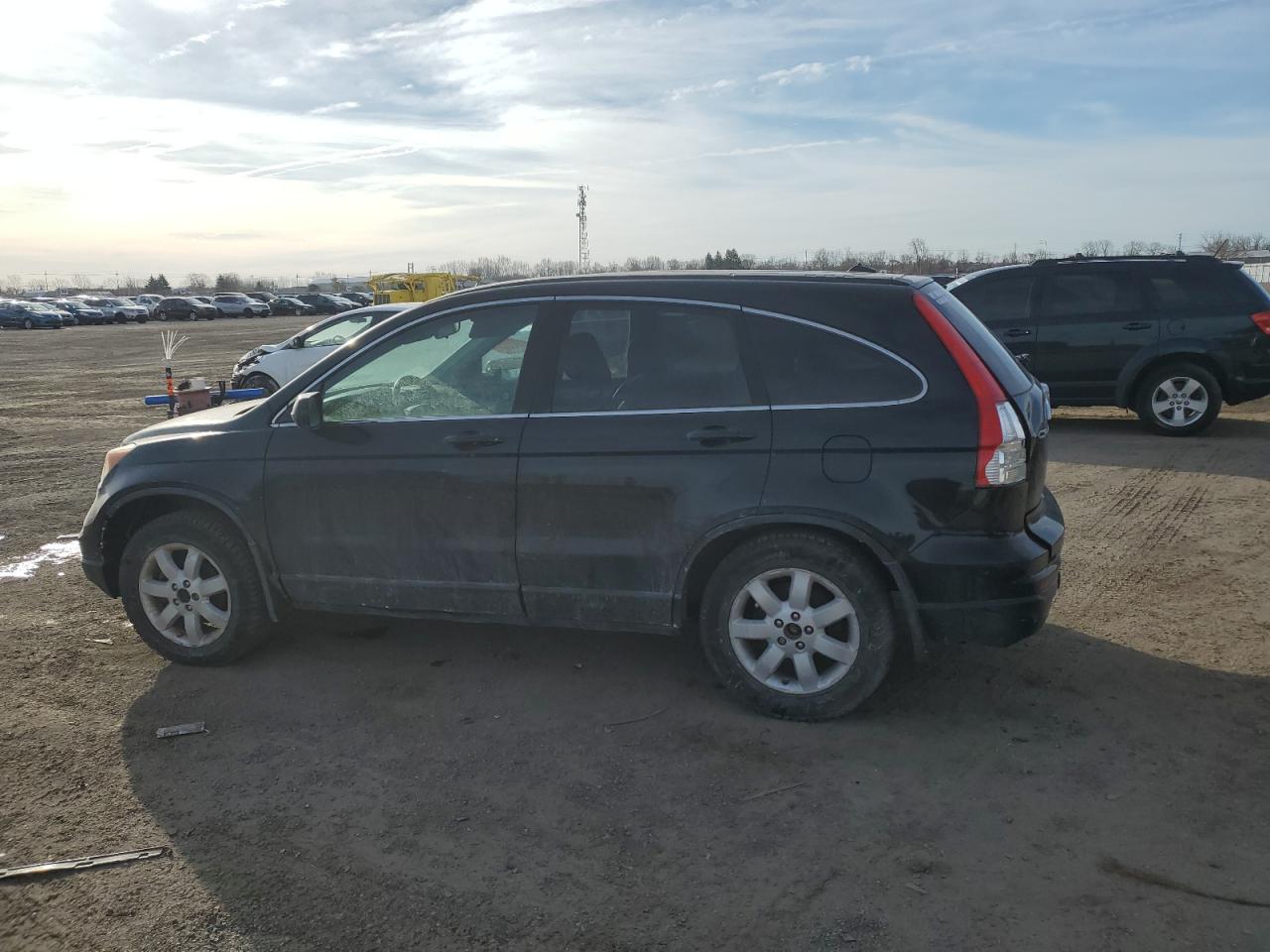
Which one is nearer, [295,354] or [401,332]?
[401,332]

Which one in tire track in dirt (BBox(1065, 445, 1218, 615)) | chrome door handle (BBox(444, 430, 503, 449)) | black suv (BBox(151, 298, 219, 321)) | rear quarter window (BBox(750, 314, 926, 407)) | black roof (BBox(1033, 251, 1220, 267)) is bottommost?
tire track in dirt (BBox(1065, 445, 1218, 615))

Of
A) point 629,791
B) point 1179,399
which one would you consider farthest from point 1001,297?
point 629,791

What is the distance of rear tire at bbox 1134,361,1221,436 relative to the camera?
10859 mm

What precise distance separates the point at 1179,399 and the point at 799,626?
8.52 metres

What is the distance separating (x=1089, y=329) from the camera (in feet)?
36.4

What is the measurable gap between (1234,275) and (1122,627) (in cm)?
701

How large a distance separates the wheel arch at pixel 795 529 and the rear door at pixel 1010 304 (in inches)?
311

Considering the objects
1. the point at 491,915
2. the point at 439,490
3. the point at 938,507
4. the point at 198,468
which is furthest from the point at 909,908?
the point at 198,468

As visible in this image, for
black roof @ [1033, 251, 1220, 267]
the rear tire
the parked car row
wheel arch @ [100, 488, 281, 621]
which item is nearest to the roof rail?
black roof @ [1033, 251, 1220, 267]

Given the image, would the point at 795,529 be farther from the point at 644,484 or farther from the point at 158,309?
the point at 158,309

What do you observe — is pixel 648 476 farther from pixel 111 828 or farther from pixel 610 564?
pixel 111 828

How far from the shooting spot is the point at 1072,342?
11148mm

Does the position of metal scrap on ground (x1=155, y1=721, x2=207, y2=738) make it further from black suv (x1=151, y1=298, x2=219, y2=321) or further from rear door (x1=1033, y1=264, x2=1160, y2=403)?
black suv (x1=151, y1=298, x2=219, y2=321)

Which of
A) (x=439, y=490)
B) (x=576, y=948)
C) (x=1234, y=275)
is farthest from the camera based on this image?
(x=1234, y=275)
